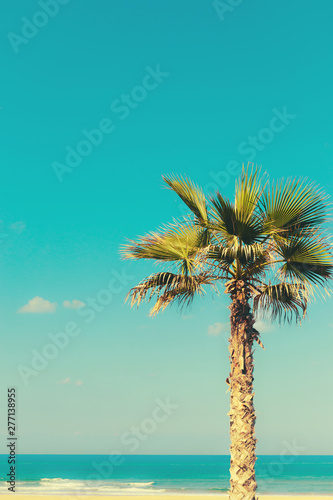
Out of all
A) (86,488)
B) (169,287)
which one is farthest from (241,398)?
(86,488)

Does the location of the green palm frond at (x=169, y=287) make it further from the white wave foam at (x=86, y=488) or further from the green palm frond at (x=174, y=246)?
the white wave foam at (x=86, y=488)

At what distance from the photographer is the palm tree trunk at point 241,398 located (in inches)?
280

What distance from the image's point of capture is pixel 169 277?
8.06m

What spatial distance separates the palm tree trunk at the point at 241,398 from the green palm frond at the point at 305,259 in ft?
2.53

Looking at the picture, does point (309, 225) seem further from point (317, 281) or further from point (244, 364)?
point (244, 364)

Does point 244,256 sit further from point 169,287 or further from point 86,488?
point 86,488

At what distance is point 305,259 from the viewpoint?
7785mm

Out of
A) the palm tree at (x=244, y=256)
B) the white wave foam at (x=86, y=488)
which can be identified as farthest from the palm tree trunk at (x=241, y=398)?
the white wave foam at (x=86, y=488)

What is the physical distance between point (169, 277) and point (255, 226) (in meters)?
1.56

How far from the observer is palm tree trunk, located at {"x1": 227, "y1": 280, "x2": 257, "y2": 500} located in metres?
7.11

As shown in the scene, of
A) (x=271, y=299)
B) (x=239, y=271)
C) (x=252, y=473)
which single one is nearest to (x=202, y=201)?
(x=239, y=271)

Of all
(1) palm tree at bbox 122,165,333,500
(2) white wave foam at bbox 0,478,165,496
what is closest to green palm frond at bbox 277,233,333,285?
(1) palm tree at bbox 122,165,333,500

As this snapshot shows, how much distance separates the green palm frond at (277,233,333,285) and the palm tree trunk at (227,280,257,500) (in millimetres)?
771

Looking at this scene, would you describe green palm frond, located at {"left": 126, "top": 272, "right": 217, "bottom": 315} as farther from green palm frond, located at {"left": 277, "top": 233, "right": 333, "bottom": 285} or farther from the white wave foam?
the white wave foam
